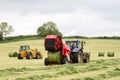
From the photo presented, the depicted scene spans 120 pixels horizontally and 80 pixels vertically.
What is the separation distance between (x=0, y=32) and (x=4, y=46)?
3918 cm

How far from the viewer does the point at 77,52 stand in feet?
111

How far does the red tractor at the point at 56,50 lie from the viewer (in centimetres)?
3153

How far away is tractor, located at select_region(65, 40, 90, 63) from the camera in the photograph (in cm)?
3351

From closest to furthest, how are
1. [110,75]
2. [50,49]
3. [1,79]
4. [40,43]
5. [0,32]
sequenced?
1. [1,79]
2. [110,75]
3. [50,49]
4. [40,43]
5. [0,32]

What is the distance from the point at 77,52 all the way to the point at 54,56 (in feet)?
7.63

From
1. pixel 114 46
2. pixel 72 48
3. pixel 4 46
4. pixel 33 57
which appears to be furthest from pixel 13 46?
pixel 72 48

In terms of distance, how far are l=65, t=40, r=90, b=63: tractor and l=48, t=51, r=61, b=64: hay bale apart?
5.68 feet

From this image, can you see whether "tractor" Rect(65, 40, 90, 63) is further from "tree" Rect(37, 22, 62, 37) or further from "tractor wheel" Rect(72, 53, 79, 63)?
"tree" Rect(37, 22, 62, 37)

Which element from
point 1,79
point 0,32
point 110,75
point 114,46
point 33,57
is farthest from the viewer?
point 0,32

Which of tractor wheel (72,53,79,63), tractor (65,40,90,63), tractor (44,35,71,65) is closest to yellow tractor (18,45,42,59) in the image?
tractor (65,40,90,63)

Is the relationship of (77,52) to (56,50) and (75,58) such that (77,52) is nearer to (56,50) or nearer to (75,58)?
(75,58)

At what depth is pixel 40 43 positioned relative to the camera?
8875 centimetres

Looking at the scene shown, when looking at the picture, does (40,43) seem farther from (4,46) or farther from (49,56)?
(49,56)

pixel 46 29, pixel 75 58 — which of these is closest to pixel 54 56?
pixel 75 58
